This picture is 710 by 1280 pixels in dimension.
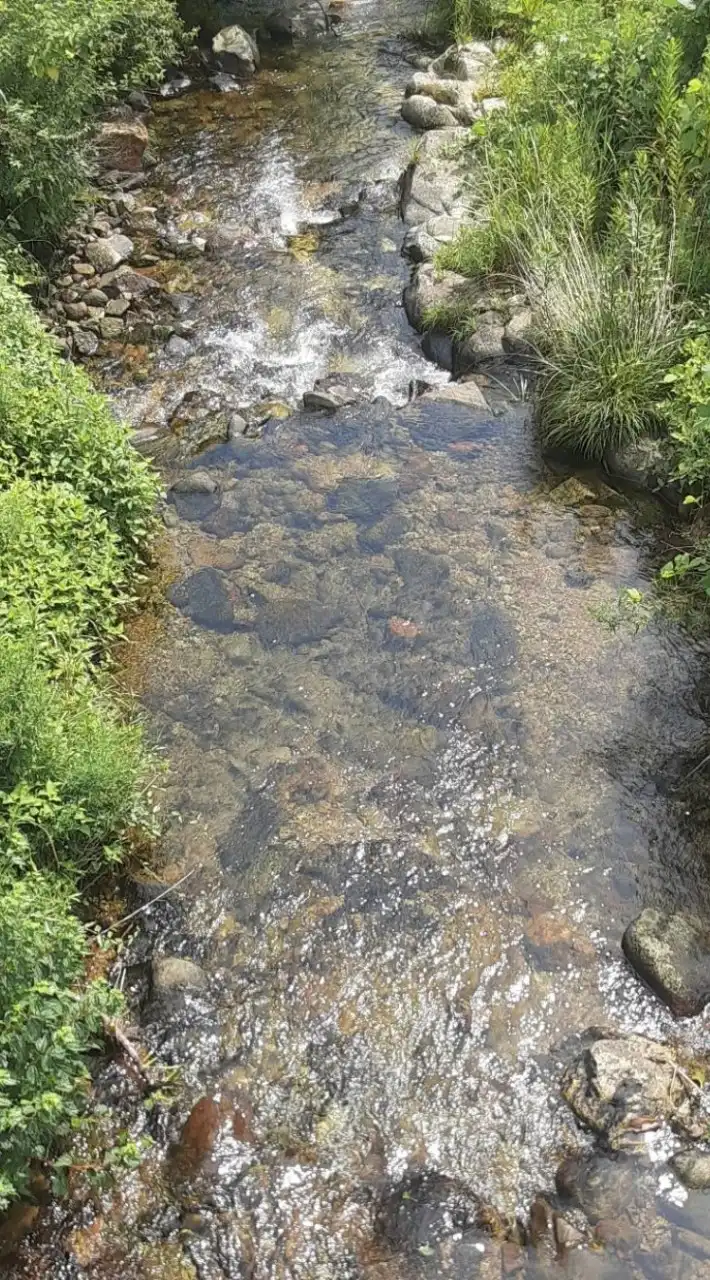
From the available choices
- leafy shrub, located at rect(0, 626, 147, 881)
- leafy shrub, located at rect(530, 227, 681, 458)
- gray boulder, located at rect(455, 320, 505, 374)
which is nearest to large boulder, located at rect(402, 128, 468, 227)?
gray boulder, located at rect(455, 320, 505, 374)

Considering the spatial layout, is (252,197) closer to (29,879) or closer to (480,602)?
(480,602)

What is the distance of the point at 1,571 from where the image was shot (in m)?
5.61

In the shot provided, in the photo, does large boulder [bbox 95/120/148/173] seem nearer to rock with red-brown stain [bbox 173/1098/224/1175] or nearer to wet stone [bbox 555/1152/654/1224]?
rock with red-brown stain [bbox 173/1098/224/1175]

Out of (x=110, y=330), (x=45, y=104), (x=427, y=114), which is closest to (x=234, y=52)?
(x=427, y=114)

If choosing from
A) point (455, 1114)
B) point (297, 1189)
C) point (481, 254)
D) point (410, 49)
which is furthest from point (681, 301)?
point (410, 49)

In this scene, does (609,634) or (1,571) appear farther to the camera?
(609,634)

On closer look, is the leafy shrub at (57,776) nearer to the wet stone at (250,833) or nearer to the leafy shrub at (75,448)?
the wet stone at (250,833)

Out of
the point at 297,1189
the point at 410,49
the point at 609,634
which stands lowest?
the point at 297,1189

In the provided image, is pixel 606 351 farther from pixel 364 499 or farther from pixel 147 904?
pixel 147 904

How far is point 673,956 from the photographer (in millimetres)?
4551

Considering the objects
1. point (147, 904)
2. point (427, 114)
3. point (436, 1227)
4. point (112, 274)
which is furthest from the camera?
point (427, 114)

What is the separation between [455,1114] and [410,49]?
14.8 meters

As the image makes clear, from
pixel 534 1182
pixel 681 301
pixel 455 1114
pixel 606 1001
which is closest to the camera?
pixel 534 1182

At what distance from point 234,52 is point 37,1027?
45.7 feet
